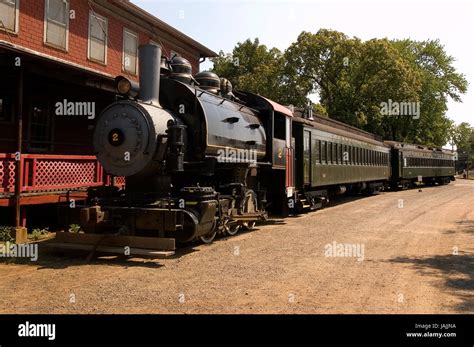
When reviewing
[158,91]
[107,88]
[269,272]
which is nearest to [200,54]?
[107,88]

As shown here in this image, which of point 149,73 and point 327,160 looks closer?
point 149,73

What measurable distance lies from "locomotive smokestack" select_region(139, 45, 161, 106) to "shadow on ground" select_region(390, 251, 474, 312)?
5399 millimetres

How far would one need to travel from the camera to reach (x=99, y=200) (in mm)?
7684

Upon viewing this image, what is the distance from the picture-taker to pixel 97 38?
49.5 feet

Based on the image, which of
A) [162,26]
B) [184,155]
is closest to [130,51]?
[162,26]

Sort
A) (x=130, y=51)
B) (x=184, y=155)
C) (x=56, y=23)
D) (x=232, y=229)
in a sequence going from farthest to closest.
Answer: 1. (x=130, y=51)
2. (x=56, y=23)
3. (x=232, y=229)
4. (x=184, y=155)

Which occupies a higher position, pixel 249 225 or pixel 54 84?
pixel 54 84

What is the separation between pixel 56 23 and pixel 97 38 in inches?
76.8

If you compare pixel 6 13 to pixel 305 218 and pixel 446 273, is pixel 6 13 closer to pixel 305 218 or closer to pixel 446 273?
pixel 305 218

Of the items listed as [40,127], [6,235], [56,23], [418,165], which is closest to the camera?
[6,235]

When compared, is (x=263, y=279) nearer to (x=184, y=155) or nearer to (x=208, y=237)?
(x=208, y=237)

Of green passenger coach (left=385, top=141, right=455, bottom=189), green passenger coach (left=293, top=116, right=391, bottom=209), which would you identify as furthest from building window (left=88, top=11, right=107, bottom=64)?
green passenger coach (left=385, top=141, right=455, bottom=189)

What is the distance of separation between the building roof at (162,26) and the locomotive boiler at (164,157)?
8.26 metres

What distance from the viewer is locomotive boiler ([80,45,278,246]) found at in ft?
23.8
